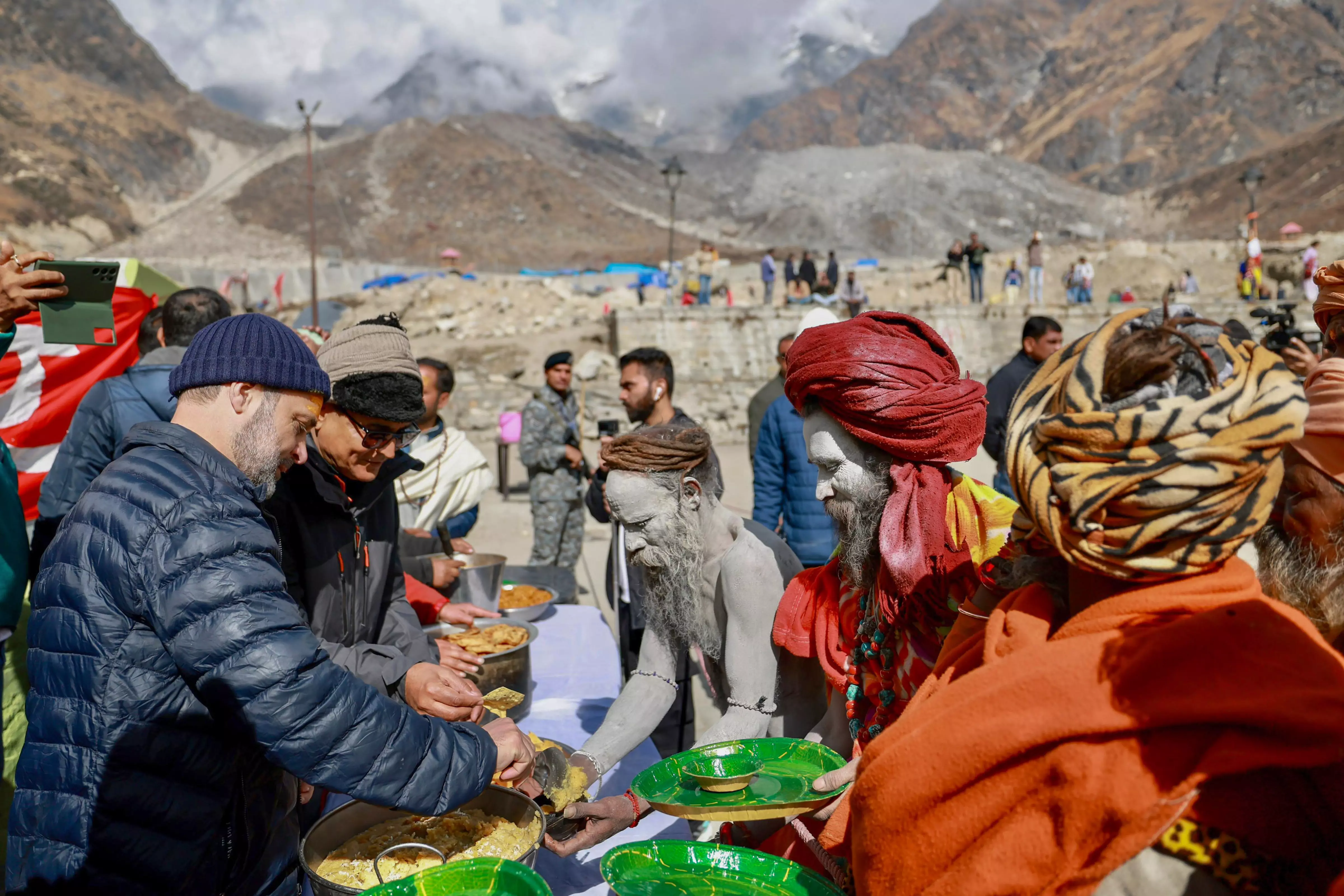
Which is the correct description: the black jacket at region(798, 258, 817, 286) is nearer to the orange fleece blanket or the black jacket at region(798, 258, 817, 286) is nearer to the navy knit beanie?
the navy knit beanie

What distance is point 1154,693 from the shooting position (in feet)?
3.79

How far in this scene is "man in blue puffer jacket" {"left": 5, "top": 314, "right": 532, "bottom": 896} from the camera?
1572mm

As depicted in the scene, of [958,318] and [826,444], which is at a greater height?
[958,318]

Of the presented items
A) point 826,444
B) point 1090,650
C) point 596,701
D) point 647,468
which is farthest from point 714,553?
point 1090,650

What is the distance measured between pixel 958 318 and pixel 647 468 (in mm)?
23445

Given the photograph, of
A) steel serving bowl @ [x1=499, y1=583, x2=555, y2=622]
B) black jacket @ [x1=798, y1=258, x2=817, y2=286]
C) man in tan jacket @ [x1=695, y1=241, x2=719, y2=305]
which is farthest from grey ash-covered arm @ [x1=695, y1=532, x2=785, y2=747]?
black jacket @ [x1=798, y1=258, x2=817, y2=286]

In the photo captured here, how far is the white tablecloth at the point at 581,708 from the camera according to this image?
2.24 metres

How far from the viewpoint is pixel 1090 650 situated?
3.95 ft

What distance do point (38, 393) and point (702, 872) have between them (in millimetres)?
4262

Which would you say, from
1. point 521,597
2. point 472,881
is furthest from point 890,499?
point 521,597

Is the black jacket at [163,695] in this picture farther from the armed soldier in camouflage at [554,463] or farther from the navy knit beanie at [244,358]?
the armed soldier in camouflage at [554,463]

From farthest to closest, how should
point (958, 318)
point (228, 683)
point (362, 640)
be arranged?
point (958, 318) < point (362, 640) < point (228, 683)

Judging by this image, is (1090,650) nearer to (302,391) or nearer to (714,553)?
(714,553)

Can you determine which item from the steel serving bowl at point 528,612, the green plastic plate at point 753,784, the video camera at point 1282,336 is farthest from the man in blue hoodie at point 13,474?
the video camera at point 1282,336
